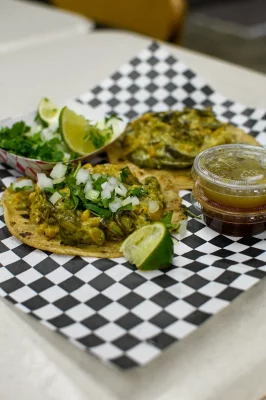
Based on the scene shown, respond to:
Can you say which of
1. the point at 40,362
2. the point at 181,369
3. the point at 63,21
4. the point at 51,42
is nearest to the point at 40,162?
the point at 40,362

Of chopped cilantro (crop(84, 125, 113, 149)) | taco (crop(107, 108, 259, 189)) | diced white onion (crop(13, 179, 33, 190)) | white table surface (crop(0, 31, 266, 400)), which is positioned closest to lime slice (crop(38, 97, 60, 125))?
chopped cilantro (crop(84, 125, 113, 149))

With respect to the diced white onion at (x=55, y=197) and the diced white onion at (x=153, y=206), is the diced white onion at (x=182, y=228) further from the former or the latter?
the diced white onion at (x=55, y=197)

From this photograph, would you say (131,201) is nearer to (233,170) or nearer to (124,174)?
(124,174)

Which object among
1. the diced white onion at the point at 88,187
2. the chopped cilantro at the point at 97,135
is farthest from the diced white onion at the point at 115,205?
the chopped cilantro at the point at 97,135

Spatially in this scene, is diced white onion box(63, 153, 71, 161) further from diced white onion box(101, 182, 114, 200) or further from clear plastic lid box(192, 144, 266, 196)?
clear plastic lid box(192, 144, 266, 196)

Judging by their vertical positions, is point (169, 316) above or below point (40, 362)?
above

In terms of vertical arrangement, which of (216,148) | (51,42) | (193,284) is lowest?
(51,42)

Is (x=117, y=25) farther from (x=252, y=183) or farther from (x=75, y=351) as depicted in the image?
(x=75, y=351)
